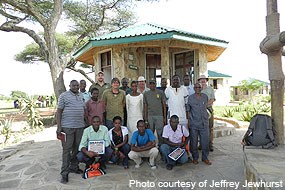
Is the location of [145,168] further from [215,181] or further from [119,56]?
[119,56]

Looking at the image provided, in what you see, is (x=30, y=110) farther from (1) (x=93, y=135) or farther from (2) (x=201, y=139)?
(2) (x=201, y=139)

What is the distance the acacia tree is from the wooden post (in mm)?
9515

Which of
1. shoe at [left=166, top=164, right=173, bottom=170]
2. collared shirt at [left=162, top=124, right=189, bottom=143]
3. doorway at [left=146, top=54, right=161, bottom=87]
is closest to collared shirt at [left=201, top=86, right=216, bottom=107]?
collared shirt at [left=162, top=124, right=189, bottom=143]

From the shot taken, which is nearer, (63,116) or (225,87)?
(63,116)

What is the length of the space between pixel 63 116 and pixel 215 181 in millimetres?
2763

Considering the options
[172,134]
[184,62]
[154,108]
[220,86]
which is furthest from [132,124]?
[220,86]

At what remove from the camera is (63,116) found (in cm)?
397

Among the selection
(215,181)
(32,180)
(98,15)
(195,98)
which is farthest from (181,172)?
(98,15)

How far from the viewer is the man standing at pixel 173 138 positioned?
4.36m

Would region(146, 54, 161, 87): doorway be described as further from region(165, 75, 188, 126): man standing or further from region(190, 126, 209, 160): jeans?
region(190, 126, 209, 160): jeans

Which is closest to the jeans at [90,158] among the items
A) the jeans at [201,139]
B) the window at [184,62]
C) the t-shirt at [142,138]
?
the t-shirt at [142,138]

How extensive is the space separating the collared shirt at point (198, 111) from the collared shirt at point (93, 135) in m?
1.67

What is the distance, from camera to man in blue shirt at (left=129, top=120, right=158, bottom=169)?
4.31 metres

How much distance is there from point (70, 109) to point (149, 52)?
16.7 feet
